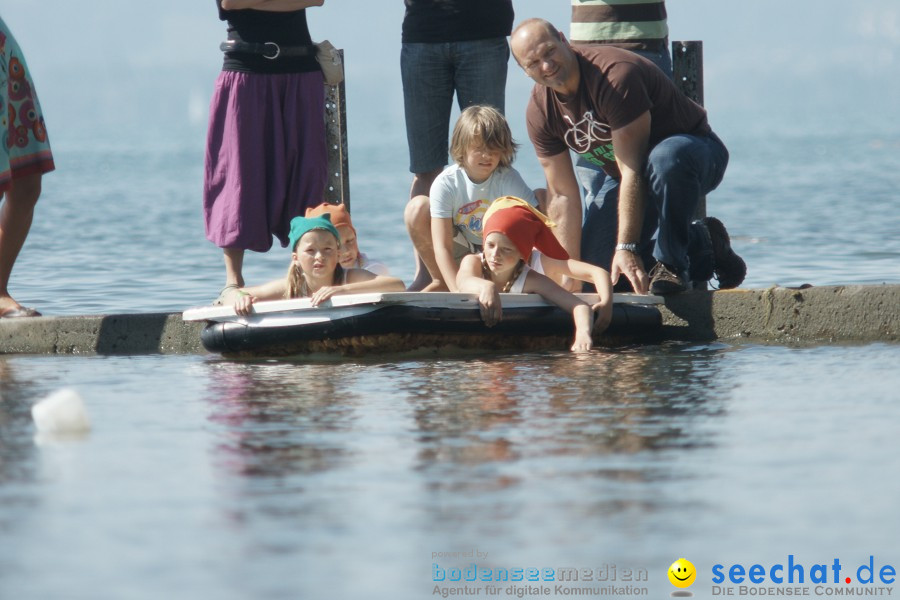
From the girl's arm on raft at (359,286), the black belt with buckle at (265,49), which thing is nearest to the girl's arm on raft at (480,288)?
the girl's arm on raft at (359,286)

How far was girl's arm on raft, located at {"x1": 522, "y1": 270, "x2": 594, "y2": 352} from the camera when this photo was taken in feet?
23.4

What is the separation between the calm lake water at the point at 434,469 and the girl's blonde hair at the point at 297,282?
45 centimetres

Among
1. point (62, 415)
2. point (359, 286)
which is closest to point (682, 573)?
point (62, 415)

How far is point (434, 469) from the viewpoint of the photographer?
465 centimetres

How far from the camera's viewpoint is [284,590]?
11.7 ft

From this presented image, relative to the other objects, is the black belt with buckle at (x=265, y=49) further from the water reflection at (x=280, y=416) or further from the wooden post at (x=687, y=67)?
the wooden post at (x=687, y=67)

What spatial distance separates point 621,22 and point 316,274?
213cm

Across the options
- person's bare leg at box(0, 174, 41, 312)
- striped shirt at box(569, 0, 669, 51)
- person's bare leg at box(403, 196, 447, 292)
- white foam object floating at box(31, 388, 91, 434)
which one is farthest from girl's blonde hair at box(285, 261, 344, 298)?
white foam object floating at box(31, 388, 91, 434)

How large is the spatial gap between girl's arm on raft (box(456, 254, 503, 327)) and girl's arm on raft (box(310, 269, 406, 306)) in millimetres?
315

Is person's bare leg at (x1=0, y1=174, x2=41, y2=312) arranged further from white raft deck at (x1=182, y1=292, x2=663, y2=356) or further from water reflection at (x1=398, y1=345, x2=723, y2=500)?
water reflection at (x1=398, y1=345, x2=723, y2=500)

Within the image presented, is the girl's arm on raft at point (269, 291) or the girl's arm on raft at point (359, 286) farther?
the girl's arm on raft at point (269, 291)

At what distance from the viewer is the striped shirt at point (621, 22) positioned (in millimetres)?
8047

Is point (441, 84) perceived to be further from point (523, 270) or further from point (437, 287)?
point (523, 270)

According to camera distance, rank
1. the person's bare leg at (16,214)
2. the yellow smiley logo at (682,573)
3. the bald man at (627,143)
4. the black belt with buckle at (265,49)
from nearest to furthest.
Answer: the yellow smiley logo at (682,573), the bald man at (627,143), the black belt with buckle at (265,49), the person's bare leg at (16,214)
